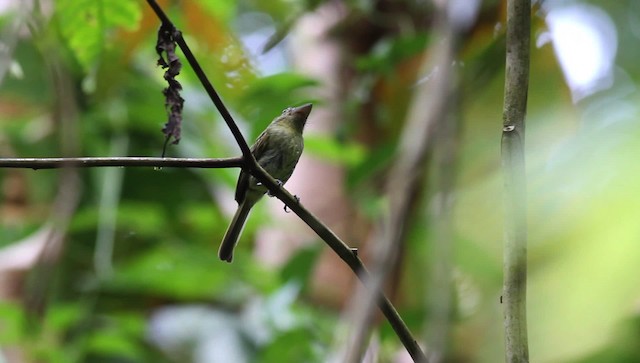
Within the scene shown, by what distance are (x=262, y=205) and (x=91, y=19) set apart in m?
1.62

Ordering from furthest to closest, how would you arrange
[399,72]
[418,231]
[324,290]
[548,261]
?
1. [324,290]
2. [399,72]
3. [418,231]
4. [548,261]

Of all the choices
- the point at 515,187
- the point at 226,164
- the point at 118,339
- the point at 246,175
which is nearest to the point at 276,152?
the point at 246,175

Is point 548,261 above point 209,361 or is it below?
below

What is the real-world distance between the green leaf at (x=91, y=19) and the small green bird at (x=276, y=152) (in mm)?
483

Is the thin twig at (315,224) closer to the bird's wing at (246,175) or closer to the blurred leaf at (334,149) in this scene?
the bird's wing at (246,175)

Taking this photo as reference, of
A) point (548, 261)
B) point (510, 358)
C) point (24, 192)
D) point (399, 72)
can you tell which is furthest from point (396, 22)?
point (510, 358)

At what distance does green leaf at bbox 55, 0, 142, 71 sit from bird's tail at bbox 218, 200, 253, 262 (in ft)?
1.86

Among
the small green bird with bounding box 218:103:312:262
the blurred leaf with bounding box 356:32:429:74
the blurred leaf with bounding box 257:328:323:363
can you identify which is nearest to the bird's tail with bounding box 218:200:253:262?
the small green bird with bounding box 218:103:312:262

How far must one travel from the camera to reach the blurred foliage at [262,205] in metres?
0.80

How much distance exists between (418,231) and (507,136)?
64.8 inches

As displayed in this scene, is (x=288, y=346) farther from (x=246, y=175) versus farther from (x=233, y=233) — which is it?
(x=246, y=175)

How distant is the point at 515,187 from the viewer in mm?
→ 680

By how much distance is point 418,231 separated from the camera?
92.6 inches

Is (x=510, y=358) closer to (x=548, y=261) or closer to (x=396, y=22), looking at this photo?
(x=548, y=261)
